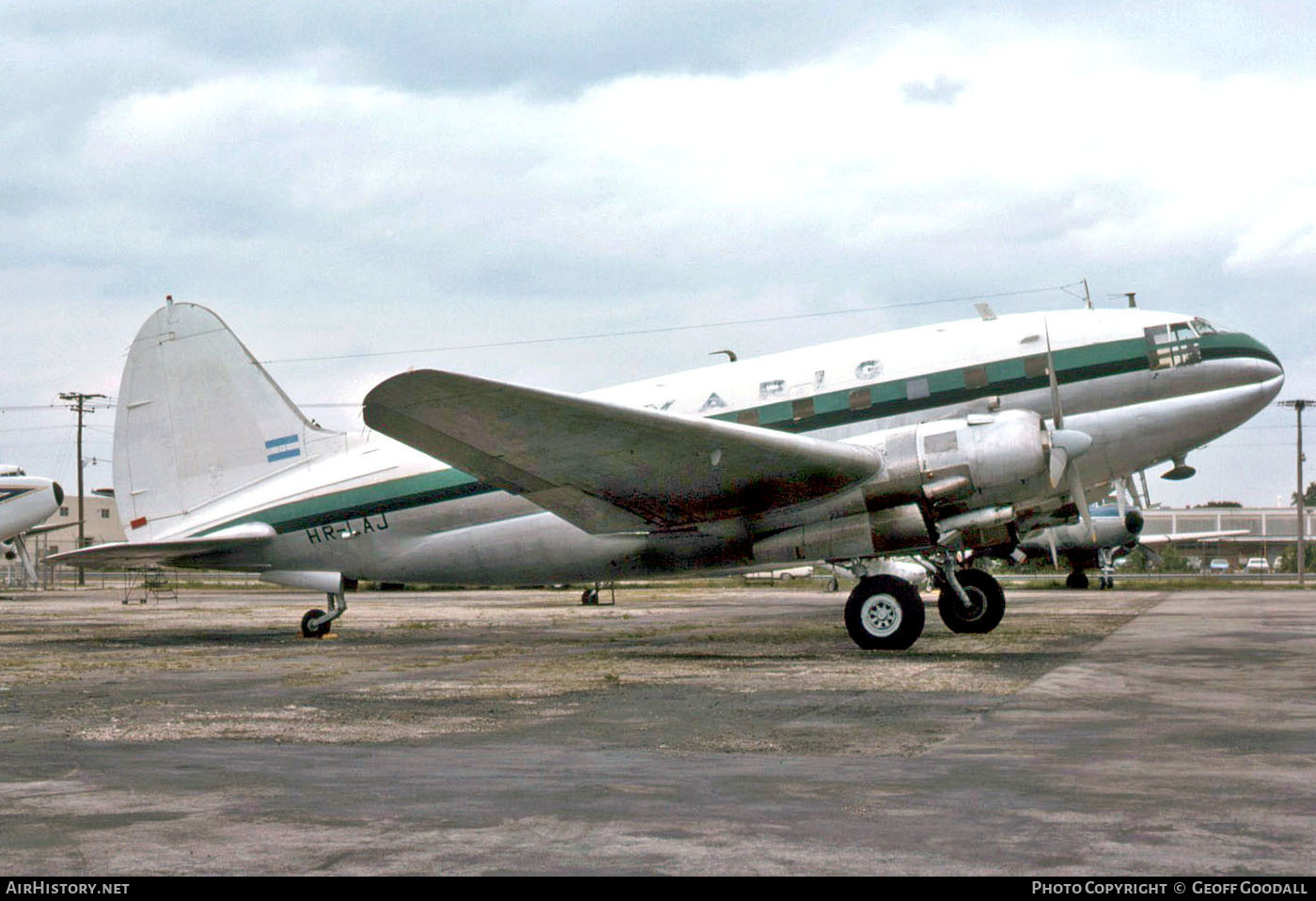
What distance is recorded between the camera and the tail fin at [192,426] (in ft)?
71.7

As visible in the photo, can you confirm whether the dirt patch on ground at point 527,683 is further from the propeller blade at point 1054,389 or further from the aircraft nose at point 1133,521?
the aircraft nose at point 1133,521

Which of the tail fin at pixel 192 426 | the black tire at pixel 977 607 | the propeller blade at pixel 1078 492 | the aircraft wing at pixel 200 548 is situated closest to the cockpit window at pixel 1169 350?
the propeller blade at pixel 1078 492

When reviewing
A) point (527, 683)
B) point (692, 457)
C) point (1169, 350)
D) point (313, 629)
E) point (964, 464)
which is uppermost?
point (1169, 350)

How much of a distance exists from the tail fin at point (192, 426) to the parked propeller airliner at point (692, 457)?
0.04 m

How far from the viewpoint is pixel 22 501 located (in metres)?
47.2

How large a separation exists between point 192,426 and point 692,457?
1067cm

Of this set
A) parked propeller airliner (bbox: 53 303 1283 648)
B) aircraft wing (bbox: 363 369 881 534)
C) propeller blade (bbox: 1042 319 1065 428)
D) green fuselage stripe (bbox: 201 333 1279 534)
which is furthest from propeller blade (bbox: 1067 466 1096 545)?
aircraft wing (bbox: 363 369 881 534)

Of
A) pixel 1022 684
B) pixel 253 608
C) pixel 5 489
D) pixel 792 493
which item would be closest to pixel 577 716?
pixel 1022 684

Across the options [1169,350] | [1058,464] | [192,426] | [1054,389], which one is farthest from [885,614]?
[192,426]

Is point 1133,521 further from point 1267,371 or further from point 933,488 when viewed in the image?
point 933,488

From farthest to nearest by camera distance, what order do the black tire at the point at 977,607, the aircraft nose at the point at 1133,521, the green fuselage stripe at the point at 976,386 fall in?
1. the aircraft nose at the point at 1133,521
2. the black tire at the point at 977,607
3. the green fuselage stripe at the point at 976,386

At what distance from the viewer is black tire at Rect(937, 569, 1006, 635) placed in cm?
2044

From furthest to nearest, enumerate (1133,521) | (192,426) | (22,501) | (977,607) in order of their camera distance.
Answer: (1133,521)
(22,501)
(192,426)
(977,607)

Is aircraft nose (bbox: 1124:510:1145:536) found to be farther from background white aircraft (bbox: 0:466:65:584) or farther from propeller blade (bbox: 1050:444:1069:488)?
background white aircraft (bbox: 0:466:65:584)
